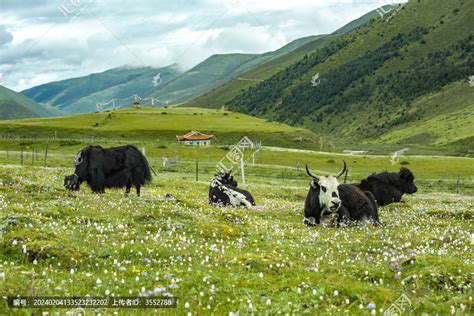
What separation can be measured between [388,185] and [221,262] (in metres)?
21.2

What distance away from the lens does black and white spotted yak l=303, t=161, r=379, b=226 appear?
19.5 meters

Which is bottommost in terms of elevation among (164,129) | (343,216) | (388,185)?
(343,216)

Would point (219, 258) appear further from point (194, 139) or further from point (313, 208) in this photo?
point (194, 139)

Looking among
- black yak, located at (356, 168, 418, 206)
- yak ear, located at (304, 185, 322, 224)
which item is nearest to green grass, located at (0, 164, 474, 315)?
yak ear, located at (304, 185, 322, 224)

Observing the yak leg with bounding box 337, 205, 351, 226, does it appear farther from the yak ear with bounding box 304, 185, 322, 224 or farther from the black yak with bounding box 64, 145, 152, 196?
the black yak with bounding box 64, 145, 152, 196

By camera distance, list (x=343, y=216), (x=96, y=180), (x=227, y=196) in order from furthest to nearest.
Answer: (x=227, y=196) → (x=96, y=180) → (x=343, y=216)

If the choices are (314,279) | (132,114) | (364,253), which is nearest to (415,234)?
(364,253)

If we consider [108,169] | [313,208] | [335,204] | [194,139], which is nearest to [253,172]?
[108,169]

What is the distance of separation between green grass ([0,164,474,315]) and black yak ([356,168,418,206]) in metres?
10.7

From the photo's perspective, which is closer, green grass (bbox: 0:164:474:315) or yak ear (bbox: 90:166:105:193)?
green grass (bbox: 0:164:474:315)

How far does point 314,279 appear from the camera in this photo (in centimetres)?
927

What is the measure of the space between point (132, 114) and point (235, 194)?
170338 mm

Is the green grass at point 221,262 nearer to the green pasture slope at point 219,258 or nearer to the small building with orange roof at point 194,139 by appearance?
the green pasture slope at point 219,258

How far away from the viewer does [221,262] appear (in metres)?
10.5
